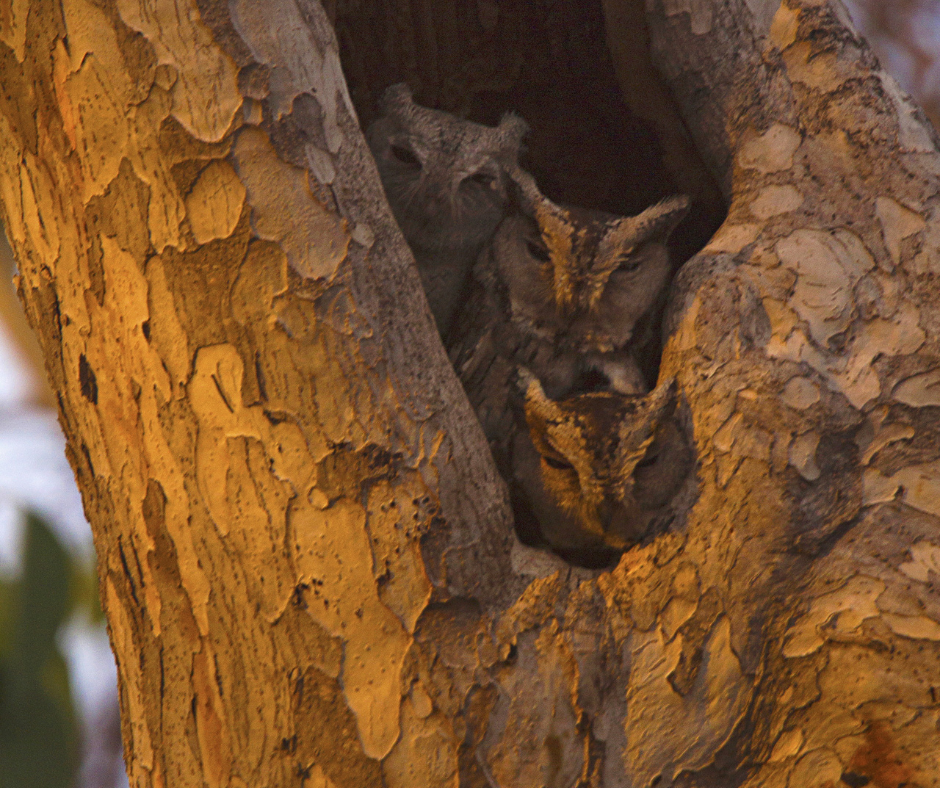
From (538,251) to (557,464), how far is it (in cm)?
51

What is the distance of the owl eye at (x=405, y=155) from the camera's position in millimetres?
1742

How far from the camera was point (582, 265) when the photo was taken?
1599 mm

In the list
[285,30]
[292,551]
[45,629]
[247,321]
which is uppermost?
[285,30]

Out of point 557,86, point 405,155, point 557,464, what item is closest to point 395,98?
point 405,155

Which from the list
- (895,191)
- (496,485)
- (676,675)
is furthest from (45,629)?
(895,191)

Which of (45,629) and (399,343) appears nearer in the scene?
(399,343)

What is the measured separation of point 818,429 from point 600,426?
1.07ft

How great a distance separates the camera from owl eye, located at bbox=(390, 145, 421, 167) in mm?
1742

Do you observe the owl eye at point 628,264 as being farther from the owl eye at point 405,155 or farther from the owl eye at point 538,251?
the owl eye at point 405,155

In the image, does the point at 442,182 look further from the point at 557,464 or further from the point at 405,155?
the point at 557,464

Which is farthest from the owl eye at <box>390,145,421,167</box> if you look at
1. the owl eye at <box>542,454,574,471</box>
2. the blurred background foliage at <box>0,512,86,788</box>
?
the blurred background foliage at <box>0,512,86,788</box>

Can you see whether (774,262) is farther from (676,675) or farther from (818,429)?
(676,675)

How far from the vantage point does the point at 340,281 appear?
3.22 ft

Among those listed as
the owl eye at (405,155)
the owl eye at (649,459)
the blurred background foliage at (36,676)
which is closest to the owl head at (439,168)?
the owl eye at (405,155)
